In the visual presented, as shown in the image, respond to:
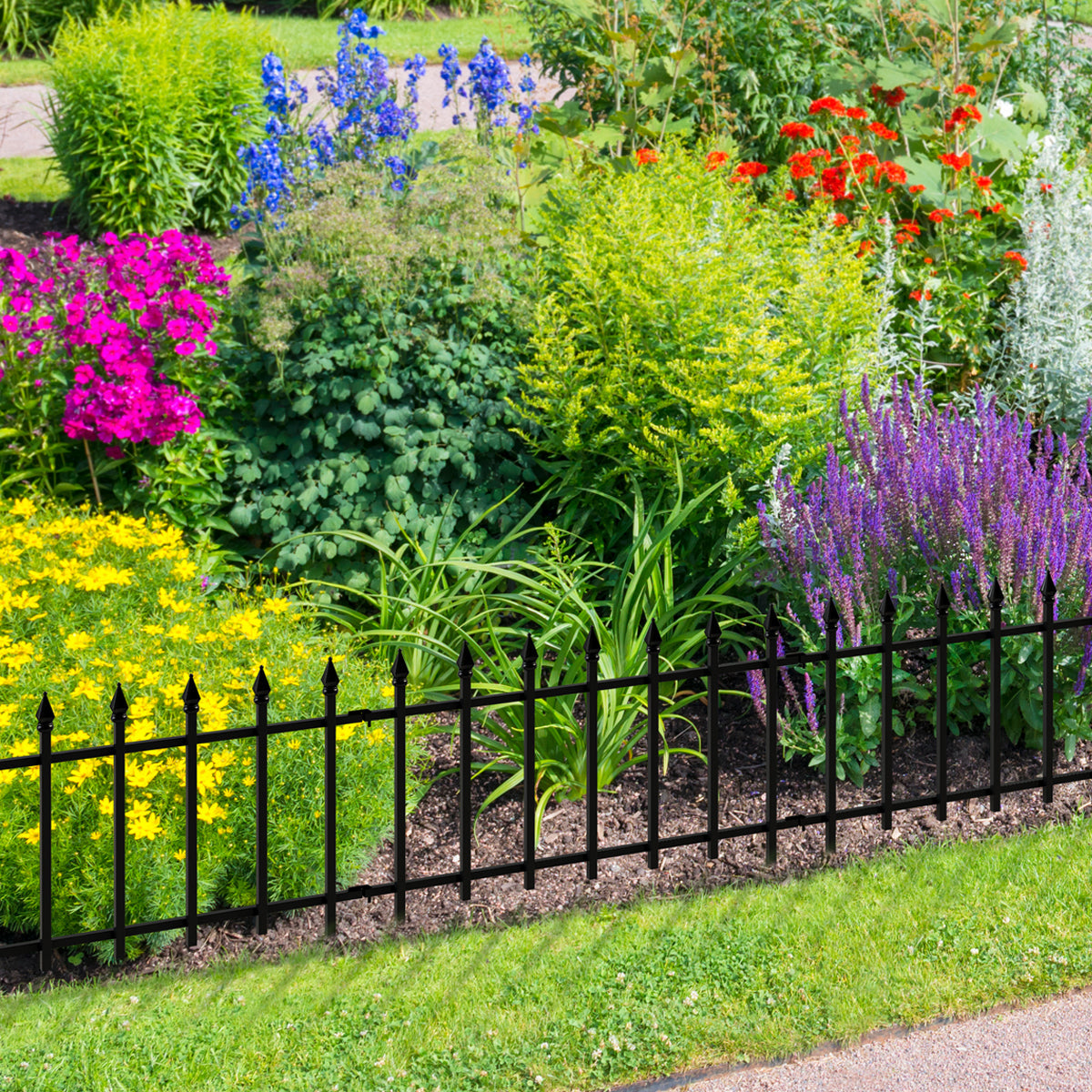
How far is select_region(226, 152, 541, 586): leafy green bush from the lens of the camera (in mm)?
5895

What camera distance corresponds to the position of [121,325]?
5867 mm

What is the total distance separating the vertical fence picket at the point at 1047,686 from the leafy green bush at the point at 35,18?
17442 millimetres

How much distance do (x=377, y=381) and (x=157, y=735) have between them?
238 centimetres

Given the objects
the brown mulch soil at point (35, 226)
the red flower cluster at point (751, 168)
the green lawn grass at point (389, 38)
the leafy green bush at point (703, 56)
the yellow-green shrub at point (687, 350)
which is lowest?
the yellow-green shrub at point (687, 350)

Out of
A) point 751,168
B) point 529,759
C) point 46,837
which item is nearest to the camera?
point 46,837

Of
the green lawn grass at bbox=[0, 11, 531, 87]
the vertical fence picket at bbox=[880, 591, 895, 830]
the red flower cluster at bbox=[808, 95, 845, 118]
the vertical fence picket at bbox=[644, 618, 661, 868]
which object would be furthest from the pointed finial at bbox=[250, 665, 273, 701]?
the green lawn grass at bbox=[0, 11, 531, 87]

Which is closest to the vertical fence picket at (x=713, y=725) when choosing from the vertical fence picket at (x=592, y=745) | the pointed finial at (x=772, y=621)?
the pointed finial at (x=772, y=621)

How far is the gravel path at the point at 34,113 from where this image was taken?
14.2m

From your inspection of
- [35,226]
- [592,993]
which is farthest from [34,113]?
[592,993]

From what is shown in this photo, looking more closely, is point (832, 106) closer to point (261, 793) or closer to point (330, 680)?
point (330, 680)

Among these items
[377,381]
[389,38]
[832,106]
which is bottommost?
[377,381]

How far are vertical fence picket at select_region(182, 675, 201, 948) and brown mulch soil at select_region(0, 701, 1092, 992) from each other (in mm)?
327

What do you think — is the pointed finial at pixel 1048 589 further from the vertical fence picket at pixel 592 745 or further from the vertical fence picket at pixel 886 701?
the vertical fence picket at pixel 592 745

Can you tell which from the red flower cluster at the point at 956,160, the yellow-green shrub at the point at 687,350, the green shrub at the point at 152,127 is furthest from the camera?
the green shrub at the point at 152,127
